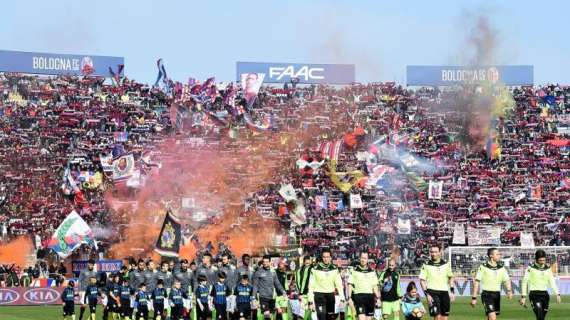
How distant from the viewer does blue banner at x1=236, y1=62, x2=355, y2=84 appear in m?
82.1

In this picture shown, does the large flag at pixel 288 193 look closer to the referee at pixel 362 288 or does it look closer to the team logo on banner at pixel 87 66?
the team logo on banner at pixel 87 66

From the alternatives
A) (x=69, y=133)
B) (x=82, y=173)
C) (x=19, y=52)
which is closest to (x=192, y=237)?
(x=82, y=173)

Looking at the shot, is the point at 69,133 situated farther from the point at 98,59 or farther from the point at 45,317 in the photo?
the point at 45,317

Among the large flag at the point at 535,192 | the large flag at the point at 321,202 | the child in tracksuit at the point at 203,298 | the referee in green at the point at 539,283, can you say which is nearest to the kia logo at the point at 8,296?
the large flag at the point at 321,202

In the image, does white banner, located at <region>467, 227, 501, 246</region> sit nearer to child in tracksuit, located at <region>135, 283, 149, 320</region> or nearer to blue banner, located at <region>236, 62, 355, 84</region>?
blue banner, located at <region>236, 62, 355, 84</region>

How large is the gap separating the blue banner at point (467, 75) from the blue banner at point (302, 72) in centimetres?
496

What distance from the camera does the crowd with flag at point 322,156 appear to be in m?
61.4

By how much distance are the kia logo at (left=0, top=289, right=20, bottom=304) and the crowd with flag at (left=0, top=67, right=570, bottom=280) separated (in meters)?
3.52

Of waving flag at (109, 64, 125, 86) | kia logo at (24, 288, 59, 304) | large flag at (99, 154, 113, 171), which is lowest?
kia logo at (24, 288, 59, 304)

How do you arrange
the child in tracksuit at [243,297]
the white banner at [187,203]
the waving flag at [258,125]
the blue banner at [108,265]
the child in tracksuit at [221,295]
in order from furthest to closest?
the waving flag at [258,125] < the white banner at [187,203] < the blue banner at [108,265] < the child in tracksuit at [221,295] < the child in tracksuit at [243,297]

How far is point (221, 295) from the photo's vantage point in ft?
94.2

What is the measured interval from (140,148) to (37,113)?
25.3ft

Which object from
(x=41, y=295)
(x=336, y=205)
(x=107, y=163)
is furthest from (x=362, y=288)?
(x=107, y=163)

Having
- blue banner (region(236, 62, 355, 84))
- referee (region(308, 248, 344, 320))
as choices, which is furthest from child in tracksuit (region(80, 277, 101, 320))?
blue banner (region(236, 62, 355, 84))
